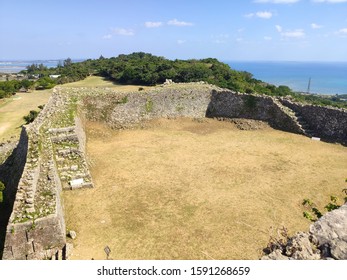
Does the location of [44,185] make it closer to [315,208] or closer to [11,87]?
[315,208]

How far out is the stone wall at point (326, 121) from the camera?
1912cm

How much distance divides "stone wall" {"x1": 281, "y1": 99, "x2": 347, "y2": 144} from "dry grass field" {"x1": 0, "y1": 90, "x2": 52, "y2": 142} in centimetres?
2050

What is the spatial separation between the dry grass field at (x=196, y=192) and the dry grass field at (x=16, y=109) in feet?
21.5

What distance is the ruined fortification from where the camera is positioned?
9.07 metres

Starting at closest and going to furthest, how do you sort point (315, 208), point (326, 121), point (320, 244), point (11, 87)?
point (320, 244), point (315, 208), point (326, 121), point (11, 87)

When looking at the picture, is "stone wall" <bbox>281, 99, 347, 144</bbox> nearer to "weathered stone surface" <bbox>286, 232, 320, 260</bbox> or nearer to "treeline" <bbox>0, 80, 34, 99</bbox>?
"weathered stone surface" <bbox>286, 232, 320, 260</bbox>

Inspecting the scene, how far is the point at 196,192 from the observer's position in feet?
42.8

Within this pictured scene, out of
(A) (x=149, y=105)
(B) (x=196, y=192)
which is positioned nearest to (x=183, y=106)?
(A) (x=149, y=105)

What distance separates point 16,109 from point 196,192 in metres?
22.7

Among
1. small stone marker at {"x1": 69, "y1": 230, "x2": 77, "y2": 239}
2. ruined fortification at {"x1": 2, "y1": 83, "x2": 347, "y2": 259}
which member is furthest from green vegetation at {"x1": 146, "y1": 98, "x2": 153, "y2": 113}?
small stone marker at {"x1": 69, "y1": 230, "x2": 77, "y2": 239}

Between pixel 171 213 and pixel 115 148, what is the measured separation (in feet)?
26.9

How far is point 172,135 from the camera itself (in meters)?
21.1

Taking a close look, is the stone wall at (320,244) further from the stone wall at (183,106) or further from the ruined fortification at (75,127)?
the stone wall at (183,106)
